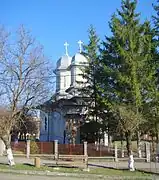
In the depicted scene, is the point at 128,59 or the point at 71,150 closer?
the point at 128,59

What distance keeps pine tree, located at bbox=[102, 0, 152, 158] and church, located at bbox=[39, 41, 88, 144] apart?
713 centimetres

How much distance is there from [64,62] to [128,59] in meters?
33.3

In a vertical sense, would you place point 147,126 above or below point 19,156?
above

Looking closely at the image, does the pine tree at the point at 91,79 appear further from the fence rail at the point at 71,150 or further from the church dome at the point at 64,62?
the church dome at the point at 64,62

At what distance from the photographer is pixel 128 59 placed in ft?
103

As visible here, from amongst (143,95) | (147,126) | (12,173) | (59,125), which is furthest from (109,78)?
(59,125)

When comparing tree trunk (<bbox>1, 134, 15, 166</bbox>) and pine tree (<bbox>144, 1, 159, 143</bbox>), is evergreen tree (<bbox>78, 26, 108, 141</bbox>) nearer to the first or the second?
pine tree (<bbox>144, 1, 159, 143</bbox>)

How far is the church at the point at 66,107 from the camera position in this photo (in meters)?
46.4

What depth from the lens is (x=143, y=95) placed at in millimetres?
33500

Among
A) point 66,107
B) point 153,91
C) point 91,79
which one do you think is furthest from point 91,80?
point 153,91

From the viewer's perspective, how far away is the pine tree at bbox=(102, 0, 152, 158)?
31609 millimetres

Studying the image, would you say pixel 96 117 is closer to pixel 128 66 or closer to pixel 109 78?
pixel 109 78

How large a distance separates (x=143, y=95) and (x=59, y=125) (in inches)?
953

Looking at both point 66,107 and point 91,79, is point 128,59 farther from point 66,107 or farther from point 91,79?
point 66,107
